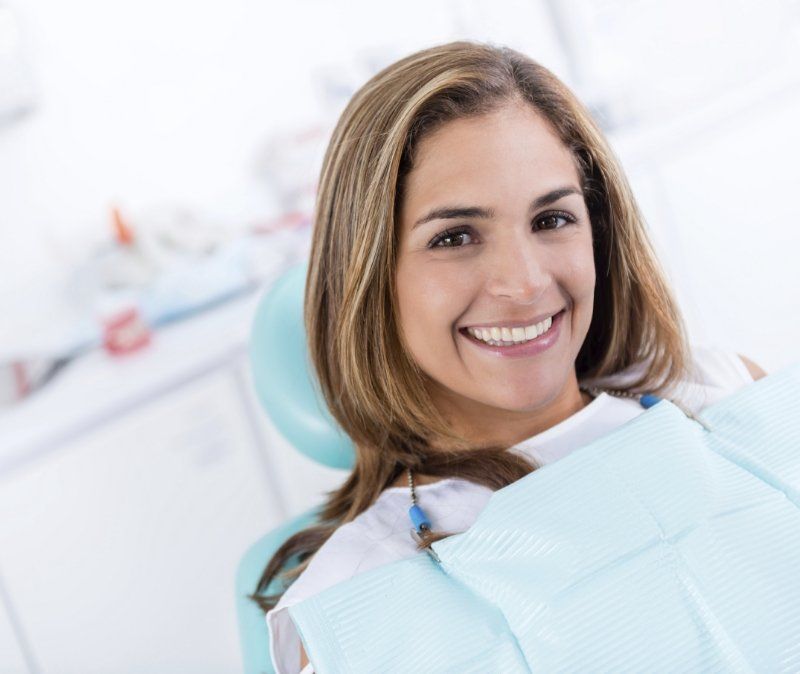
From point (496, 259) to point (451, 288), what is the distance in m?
0.05

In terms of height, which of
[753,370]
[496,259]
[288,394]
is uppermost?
[496,259]

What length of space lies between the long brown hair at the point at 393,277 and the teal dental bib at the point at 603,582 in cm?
13

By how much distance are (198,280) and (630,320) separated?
1048 millimetres

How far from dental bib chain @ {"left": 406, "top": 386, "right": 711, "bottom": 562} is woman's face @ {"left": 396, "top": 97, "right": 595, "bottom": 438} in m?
0.13

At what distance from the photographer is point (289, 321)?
1188mm

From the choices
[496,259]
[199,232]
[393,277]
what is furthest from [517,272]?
[199,232]

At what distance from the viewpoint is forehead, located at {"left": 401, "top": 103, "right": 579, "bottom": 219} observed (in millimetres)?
916

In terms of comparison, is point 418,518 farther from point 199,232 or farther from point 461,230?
point 199,232

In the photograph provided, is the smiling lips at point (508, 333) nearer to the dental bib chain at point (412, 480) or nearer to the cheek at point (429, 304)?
the cheek at point (429, 304)

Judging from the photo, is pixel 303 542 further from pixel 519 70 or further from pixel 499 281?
pixel 519 70

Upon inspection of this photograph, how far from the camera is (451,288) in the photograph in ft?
3.05

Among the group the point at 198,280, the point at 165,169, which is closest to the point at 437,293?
the point at 198,280

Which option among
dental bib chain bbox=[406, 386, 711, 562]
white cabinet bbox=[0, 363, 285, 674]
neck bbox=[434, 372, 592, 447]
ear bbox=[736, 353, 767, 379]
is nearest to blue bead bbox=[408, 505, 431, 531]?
dental bib chain bbox=[406, 386, 711, 562]

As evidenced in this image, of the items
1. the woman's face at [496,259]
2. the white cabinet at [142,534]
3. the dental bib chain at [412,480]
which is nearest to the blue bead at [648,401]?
the dental bib chain at [412,480]
